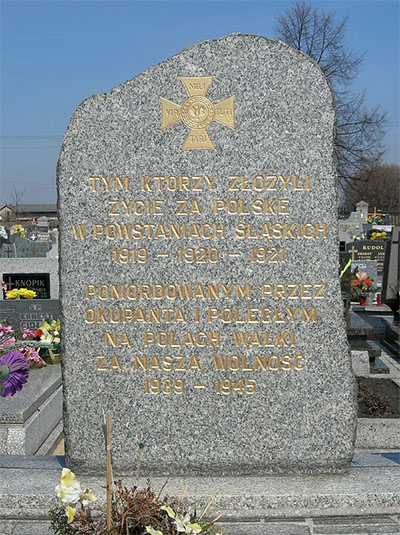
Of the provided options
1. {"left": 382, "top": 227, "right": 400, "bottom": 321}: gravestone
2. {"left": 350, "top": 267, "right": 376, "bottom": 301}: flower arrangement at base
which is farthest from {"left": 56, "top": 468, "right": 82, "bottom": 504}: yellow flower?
{"left": 350, "top": 267, "right": 376, "bottom": 301}: flower arrangement at base

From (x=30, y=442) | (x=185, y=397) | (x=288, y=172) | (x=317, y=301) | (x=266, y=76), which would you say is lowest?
(x=30, y=442)

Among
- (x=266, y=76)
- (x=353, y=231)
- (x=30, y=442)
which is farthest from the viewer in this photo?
(x=353, y=231)

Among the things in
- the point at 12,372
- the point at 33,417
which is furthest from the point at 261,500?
the point at 33,417

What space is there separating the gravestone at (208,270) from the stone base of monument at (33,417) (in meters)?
1.55

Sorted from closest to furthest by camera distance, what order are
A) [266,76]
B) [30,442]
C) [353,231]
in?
[266,76], [30,442], [353,231]

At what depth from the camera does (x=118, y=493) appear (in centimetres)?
312

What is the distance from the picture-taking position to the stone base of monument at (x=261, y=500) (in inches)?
136

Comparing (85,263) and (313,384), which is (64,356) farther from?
(313,384)

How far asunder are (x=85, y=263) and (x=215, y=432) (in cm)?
125

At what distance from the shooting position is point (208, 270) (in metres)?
3.73

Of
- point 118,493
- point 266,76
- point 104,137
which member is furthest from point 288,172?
point 118,493

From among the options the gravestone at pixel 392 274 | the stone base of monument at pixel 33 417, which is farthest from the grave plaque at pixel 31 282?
the gravestone at pixel 392 274

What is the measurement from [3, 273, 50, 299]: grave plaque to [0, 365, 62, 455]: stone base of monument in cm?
391

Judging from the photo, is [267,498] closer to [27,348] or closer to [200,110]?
[200,110]
